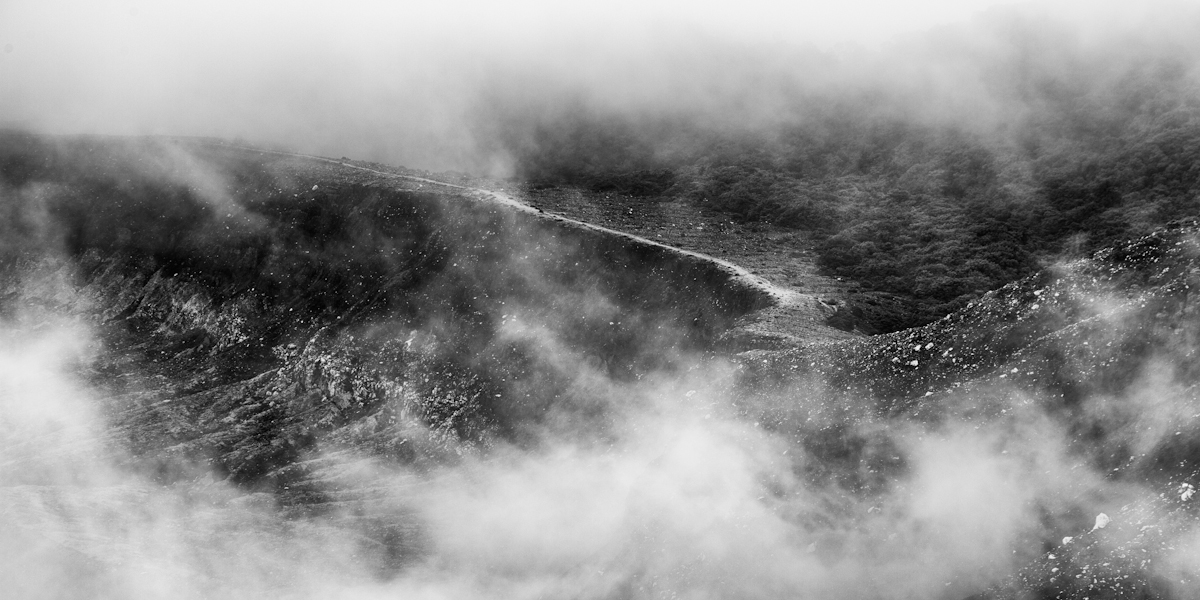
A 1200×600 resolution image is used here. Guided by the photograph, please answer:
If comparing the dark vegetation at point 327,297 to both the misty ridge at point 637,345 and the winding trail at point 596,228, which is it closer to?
the misty ridge at point 637,345

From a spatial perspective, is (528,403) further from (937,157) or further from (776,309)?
(937,157)

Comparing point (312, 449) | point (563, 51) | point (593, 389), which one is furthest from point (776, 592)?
point (563, 51)

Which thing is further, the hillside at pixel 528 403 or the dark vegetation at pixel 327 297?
the dark vegetation at pixel 327 297

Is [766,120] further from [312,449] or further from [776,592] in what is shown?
[776,592]

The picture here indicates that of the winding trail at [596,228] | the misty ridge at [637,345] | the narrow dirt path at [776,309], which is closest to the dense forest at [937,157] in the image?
the misty ridge at [637,345]

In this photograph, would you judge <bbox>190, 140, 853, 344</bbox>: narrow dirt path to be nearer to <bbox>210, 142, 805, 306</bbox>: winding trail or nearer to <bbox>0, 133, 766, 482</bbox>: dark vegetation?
<bbox>210, 142, 805, 306</bbox>: winding trail

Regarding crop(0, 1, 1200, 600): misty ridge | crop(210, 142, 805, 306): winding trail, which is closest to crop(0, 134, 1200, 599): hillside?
crop(0, 1, 1200, 600): misty ridge
